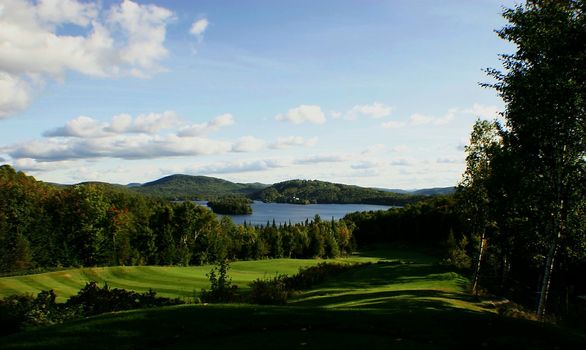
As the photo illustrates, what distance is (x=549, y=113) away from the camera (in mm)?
15242

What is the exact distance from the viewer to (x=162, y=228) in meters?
81.0

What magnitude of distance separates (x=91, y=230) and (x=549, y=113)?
65.5 metres

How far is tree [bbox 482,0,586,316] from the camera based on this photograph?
1430 cm

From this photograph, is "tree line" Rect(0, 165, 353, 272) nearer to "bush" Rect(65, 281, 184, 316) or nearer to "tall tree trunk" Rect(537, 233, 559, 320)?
"bush" Rect(65, 281, 184, 316)

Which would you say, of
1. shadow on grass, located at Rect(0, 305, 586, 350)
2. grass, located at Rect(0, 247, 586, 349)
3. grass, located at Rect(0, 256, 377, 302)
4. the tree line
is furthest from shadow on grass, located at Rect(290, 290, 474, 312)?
the tree line

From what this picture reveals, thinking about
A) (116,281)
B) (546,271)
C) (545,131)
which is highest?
(545,131)

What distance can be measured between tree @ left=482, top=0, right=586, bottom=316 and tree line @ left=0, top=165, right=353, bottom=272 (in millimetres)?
62954

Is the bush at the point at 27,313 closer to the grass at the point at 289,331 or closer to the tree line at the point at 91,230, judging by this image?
the grass at the point at 289,331

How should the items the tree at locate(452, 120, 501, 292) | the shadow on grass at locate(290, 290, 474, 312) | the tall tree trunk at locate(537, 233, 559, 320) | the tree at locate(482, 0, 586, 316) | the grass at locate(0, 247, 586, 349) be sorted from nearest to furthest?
1. the grass at locate(0, 247, 586, 349)
2. the tree at locate(482, 0, 586, 316)
3. the tall tree trunk at locate(537, 233, 559, 320)
4. the shadow on grass at locate(290, 290, 474, 312)
5. the tree at locate(452, 120, 501, 292)

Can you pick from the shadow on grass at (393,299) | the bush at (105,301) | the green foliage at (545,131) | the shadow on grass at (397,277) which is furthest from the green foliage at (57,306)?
the shadow on grass at (397,277)

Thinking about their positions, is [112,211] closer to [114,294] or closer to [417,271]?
[417,271]

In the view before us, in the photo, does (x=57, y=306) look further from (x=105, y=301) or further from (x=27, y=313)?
(x=27, y=313)

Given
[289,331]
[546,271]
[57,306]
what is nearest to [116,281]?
[57,306]

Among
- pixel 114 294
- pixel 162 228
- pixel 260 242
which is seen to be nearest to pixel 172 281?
pixel 114 294
